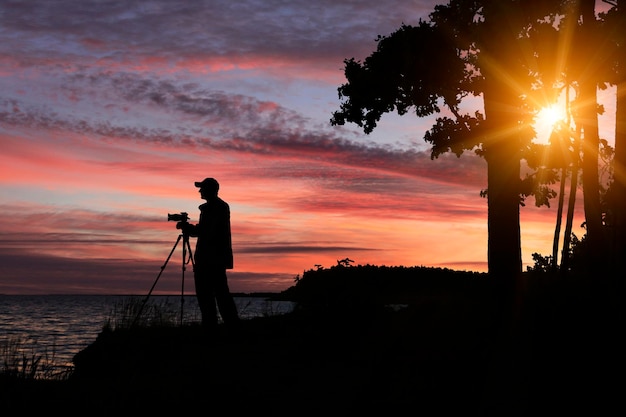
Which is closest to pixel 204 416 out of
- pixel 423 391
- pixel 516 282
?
pixel 423 391

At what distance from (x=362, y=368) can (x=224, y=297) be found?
398 centimetres

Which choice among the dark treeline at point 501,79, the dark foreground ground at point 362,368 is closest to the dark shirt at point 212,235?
the dark foreground ground at point 362,368

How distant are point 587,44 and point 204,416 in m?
15.2

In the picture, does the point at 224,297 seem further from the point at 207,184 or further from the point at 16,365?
the point at 16,365

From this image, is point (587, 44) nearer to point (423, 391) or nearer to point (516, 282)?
point (516, 282)

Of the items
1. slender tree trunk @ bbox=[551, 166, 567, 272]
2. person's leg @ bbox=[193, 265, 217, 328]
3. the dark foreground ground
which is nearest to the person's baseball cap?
person's leg @ bbox=[193, 265, 217, 328]

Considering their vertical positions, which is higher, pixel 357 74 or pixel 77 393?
pixel 357 74

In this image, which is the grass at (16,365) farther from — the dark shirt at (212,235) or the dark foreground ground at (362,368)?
the dark shirt at (212,235)

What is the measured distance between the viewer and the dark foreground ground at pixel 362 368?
261 inches

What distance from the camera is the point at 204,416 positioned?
6.30 meters

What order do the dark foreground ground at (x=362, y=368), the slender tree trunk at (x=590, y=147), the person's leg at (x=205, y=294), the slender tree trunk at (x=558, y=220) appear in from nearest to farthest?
the dark foreground ground at (x=362, y=368)
the person's leg at (x=205, y=294)
the slender tree trunk at (x=590, y=147)
the slender tree trunk at (x=558, y=220)

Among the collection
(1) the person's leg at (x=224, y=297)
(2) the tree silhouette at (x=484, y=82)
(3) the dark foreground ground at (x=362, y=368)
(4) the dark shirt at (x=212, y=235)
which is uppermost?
(2) the tree silhouette at (x=484, y=82)

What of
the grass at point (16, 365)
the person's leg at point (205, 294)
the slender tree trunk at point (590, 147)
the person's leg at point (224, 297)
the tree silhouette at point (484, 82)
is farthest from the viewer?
the tree silhouette at point (484, 82)

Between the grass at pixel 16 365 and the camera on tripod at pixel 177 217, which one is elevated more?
the camera on tripod at pixel 177 217
